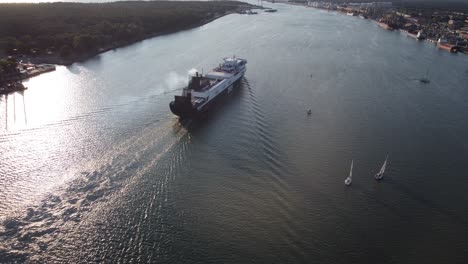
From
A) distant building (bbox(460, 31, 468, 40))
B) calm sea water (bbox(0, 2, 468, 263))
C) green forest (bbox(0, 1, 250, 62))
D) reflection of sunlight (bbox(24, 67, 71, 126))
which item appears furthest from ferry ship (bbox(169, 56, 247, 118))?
distant building (bbox(460, 31, 468, 40))

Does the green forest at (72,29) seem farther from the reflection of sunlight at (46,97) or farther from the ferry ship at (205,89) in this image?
the ferry ship at (205,89)

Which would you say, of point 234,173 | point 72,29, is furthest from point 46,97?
point 72,29

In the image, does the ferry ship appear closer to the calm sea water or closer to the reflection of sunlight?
the calm sea water

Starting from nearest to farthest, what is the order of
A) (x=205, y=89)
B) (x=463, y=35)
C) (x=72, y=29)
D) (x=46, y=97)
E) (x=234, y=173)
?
(x=234, y=173), (x=205, y=89), (x=46, y=97), (x=72, y=29), (x=463, y=35)

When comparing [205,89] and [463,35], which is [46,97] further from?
[463,35]

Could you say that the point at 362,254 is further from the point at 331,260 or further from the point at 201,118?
the point at 201,118

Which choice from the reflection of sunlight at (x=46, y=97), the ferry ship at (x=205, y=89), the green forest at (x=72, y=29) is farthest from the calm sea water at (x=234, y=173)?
the green forest at (x=72, y=29)

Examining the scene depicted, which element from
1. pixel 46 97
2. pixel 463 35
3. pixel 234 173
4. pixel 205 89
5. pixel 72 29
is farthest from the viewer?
pixel 463 35

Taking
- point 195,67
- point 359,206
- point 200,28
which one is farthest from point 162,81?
point 200,28
